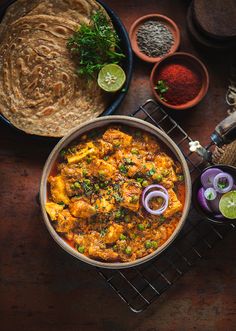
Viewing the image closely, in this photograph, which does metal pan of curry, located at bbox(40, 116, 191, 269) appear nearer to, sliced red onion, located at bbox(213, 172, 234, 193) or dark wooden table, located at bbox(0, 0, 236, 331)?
sliced red onion, located at bbox(213, 172, 234, 193)

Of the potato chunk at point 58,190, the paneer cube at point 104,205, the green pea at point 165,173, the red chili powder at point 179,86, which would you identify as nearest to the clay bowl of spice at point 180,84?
the red chili powder at point 179,86

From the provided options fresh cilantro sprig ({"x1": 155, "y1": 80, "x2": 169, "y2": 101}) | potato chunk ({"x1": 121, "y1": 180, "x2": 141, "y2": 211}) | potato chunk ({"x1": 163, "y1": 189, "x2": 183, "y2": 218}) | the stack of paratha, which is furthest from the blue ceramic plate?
potato chunk ({"x1": 163, "y1": 189, "x2": 183, "y2": 218})

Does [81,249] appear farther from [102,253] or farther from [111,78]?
[111,78]

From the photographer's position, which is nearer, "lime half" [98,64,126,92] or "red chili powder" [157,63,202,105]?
"lime half" [98,64,126,92]

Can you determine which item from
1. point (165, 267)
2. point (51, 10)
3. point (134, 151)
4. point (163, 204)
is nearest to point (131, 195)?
point (163, 204)

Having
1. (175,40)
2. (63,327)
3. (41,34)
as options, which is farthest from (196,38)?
(63,327)

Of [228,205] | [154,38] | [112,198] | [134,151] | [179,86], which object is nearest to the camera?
[228,205]

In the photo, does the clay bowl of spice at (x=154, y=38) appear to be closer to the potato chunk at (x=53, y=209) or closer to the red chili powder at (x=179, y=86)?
the red chili powder at (x=179, y=86)
